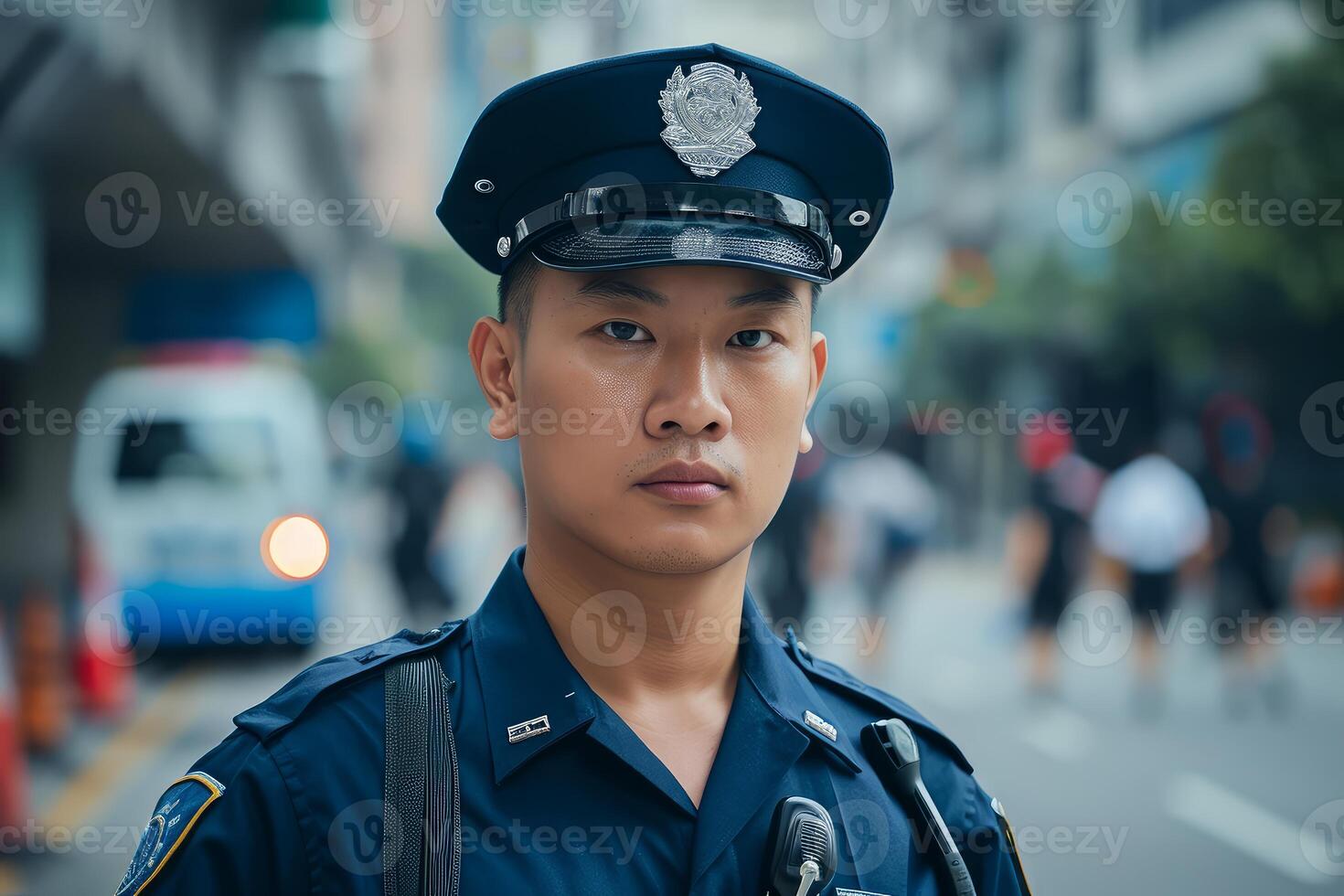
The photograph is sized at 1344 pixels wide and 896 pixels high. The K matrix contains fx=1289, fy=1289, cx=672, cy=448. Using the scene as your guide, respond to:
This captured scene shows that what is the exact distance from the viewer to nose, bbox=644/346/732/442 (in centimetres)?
164

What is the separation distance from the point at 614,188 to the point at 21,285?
708cm

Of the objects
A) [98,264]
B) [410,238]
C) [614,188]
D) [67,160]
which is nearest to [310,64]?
[67,160]

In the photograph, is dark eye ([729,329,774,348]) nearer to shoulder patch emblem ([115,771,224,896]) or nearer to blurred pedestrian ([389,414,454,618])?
shoulder patch emblem ([115,771,224,896])

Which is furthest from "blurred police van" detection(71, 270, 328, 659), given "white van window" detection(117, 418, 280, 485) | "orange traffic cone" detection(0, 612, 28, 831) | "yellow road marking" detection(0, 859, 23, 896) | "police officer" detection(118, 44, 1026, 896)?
"police officer" detection(118, 44, 1026, 896)

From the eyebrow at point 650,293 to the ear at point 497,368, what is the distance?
211 millimetres

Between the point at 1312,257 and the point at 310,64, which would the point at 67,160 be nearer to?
the point at 310,64

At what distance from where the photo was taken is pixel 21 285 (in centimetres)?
768

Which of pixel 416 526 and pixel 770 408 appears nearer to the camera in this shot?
pixel 770 408

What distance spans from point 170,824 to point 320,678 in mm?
249

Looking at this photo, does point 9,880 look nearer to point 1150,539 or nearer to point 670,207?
point 670,207

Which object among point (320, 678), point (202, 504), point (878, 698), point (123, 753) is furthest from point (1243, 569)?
point (320, 678)

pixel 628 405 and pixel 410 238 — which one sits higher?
pixel 410 238

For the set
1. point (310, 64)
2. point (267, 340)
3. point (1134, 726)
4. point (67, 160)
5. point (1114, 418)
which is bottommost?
point (1134, 726)

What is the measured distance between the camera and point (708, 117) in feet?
5.83
